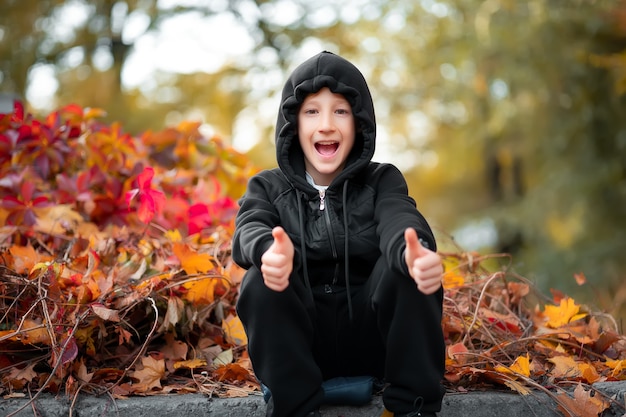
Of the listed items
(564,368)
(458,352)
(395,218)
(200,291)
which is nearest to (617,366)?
(564,368)

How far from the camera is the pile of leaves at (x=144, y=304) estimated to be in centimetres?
199

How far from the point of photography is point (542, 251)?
740cm

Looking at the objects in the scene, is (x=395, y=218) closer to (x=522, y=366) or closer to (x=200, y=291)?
(x=522, y=366)

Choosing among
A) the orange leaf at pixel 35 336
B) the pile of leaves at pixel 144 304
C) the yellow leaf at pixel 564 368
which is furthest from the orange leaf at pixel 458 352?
the orange leaf at pixel 35 336

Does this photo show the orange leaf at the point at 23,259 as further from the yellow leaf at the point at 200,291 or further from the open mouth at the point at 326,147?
the open mouth at the point at 326,147

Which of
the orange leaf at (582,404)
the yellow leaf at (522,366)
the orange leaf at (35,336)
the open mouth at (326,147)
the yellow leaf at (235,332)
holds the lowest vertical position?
the orange leaf at (582,404)

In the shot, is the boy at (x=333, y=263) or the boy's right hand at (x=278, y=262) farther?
the boy at (x=333, y=263)

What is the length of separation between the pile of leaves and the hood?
0.59m

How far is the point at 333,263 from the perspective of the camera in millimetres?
1832

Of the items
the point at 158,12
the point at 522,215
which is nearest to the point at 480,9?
the point at 522,215

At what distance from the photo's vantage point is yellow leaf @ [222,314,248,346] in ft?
7.63

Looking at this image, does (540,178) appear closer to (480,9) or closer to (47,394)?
(480,9)

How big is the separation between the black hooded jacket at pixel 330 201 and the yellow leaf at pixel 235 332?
1.91ft

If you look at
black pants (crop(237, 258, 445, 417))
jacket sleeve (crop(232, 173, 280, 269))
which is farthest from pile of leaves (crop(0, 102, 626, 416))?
jacket sleeve (crop(232, 173, 280, 269))
